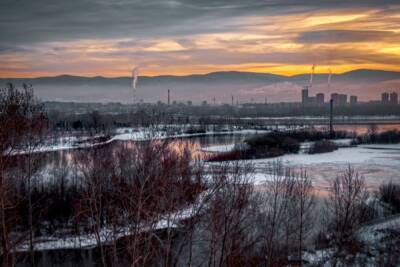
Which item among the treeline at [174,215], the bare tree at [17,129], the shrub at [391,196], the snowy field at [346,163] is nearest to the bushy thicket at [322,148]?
the snowy field at [346,163]

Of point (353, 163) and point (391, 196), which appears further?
point (353, 163)

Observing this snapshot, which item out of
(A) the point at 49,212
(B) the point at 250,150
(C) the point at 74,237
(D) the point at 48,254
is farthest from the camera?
(B) the point at 250,150

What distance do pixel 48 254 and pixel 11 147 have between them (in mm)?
5542

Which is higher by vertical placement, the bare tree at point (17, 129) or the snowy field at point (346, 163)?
the bare tree at point (17, 129)

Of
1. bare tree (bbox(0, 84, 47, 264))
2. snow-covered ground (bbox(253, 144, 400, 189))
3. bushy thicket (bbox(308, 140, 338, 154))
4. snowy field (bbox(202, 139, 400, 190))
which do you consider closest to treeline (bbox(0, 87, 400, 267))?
bare tree (bbox(0, 84, 47, 264))

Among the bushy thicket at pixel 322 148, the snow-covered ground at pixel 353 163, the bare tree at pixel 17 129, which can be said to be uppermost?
the bare tree at pixel 17 129

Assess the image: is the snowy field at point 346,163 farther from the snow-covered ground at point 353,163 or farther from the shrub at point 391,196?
the shrub at point 391,196

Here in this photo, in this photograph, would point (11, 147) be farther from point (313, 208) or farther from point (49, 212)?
point (313, 208)

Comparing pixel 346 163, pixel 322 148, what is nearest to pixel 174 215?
pixel 346 163

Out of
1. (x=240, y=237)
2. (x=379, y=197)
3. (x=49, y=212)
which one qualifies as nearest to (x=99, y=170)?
(x=240, y=237)

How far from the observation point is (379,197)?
19.6 metres

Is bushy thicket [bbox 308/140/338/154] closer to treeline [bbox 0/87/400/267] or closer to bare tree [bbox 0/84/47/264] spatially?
treeline [bbox 0/87/400/267]

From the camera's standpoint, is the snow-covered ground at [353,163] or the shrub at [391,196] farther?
the snow-covered ground at [353,163]

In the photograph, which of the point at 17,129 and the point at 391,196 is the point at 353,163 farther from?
the point at 17,129
